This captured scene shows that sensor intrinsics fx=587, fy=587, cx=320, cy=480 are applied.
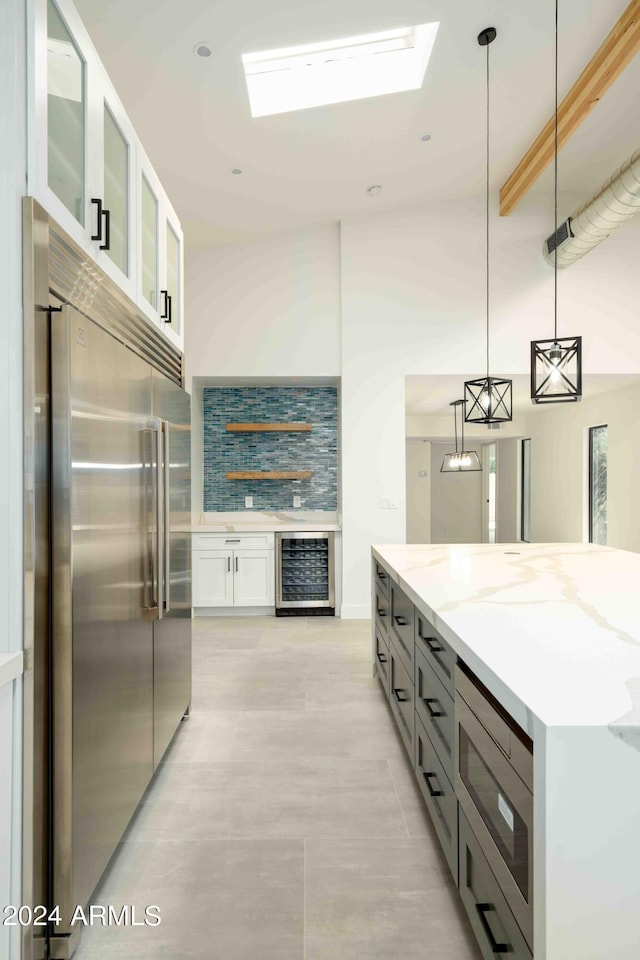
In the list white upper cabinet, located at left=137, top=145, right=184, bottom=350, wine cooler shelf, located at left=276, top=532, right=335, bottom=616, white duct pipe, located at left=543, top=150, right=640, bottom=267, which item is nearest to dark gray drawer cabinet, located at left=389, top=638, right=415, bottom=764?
white upper cabinet, located at left=137, top=145, right=184, bottom=350

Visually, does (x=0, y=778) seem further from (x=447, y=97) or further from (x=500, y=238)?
(x=500, y=238)

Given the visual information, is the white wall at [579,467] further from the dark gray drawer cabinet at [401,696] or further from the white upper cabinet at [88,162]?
the white upper cabinet at [88,162]

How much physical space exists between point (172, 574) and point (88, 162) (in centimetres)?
163

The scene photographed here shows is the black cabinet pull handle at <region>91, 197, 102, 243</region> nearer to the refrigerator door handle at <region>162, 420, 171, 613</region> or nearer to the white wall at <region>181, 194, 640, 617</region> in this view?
the refrigerator door handle at <region>162, 420, 171, 613</region>

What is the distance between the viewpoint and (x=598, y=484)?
7.44m

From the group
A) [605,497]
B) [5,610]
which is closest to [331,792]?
[5,610]

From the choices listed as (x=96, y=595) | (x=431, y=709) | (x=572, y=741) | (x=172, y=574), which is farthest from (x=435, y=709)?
(x=172, y=574)

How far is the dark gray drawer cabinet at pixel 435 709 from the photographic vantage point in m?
1.79

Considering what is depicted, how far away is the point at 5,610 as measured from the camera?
137cm

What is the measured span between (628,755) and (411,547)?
2796 mm

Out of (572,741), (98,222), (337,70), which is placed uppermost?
(337,70)

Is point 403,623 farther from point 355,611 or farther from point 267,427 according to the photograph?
point 267,427

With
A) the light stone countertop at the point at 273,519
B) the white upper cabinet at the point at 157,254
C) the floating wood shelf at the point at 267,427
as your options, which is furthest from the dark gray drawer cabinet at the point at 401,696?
the floating wood shelf at the point at 267,427

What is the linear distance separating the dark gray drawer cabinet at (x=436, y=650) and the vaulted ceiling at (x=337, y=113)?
9.72ft
